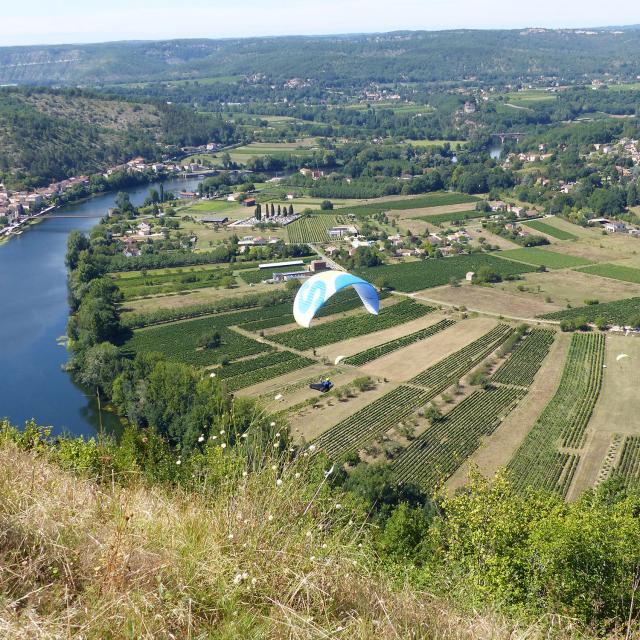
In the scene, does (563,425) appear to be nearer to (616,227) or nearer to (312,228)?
(312,228)

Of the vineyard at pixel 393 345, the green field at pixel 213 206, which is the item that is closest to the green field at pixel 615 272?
the vineyard at pixel 393 345

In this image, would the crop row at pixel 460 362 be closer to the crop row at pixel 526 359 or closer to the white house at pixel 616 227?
the crop row at pixel 526 359

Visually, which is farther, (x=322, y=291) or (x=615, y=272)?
(x=615, y=272)

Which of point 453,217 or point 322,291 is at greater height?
point 322,291

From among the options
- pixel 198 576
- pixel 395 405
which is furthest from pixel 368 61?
pixel 198 576

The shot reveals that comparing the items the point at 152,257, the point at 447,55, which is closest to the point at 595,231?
the point at 152,257

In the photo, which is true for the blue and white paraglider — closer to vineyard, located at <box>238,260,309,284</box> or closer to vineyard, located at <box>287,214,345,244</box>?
vineyard, located at <box>238,260,309,284</box>

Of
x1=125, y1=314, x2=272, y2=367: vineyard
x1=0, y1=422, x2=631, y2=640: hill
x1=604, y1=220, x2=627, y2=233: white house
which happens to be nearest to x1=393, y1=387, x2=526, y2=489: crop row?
x1=125, y1=314, x2=272, y2=367: vineyard
